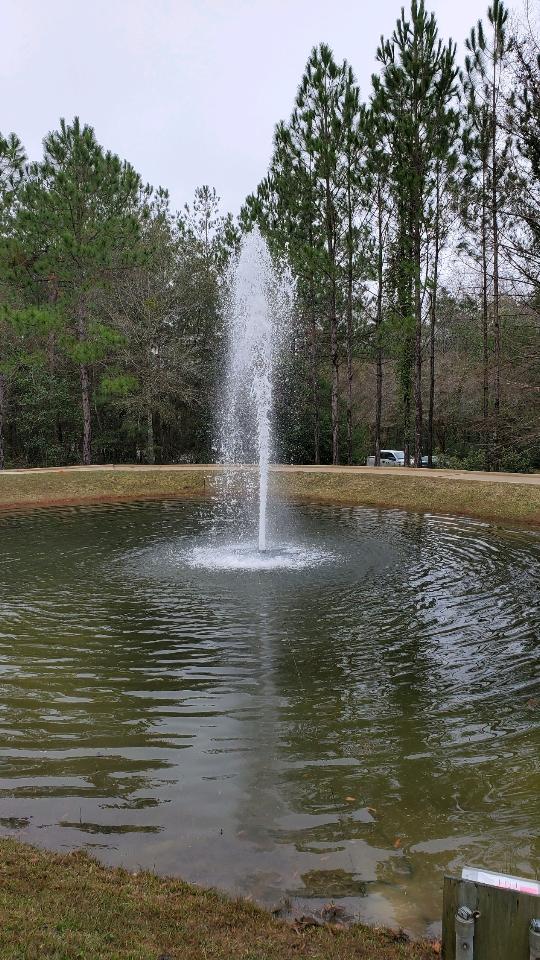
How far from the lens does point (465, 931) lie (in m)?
2.04

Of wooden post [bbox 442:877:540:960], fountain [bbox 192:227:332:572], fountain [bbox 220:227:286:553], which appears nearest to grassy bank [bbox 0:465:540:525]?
fountain [bbox 192:227:332:572]

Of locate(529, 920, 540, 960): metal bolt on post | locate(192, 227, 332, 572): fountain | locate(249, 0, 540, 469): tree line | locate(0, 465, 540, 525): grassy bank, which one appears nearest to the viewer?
locate(529, 920, 540, 960): metal bolt on post

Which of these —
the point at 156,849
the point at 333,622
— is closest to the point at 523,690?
the point at 333,622

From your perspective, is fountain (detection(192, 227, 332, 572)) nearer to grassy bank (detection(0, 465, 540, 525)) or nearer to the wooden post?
grassy bank (detection(0, 465, 540, 525))

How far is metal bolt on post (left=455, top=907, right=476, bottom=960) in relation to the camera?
2037 millimetres

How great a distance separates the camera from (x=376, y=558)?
1031 centimetres

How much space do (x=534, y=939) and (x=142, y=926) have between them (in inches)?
60.4

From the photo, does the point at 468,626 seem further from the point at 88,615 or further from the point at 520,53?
the point at 520,53

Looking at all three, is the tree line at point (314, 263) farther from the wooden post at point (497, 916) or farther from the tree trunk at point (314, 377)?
the wooden post at point (497, 916)

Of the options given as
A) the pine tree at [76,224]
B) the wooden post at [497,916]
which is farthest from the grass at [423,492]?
the wooden post at [497,916]

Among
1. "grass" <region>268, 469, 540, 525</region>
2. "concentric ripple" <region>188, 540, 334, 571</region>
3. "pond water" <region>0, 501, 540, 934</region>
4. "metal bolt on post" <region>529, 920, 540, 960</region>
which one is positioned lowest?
"pond water" <region>0, 501, 540, 934</region>

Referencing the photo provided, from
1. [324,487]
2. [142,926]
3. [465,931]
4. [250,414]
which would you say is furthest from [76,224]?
[465,931]

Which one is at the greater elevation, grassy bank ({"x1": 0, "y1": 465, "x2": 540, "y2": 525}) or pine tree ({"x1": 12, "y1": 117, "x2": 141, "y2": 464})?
pine tree ({"x1": 12, "y1": 117, "x2": 141, "y2": 464})

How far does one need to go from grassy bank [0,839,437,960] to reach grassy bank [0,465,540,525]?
12315 mm
